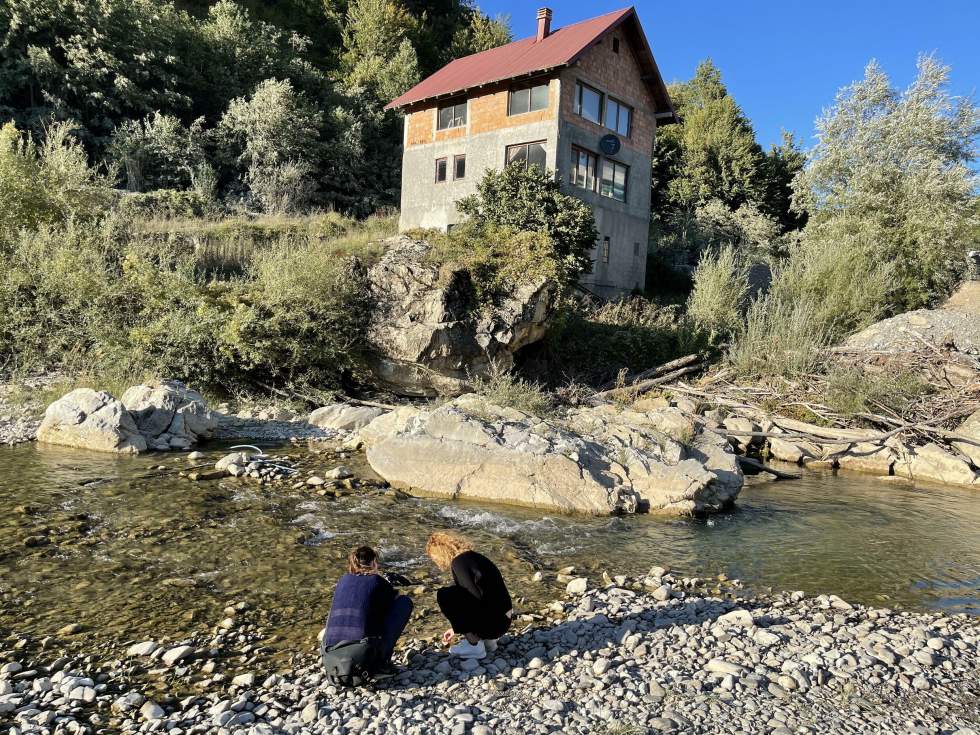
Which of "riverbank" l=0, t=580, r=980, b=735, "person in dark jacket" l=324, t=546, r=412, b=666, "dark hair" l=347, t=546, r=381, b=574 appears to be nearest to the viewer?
"riverbank" l=0, t=580, r=980, b=735

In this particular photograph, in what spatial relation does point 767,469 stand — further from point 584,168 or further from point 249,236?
point 249,236

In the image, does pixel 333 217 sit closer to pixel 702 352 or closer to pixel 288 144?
pixel 288 144

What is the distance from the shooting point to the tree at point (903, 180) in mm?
25062

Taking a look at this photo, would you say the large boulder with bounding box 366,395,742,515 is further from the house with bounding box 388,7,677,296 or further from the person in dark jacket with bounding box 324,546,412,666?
the house with bounding box 388,7,677,296

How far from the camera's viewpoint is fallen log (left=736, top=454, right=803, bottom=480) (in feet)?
43.6

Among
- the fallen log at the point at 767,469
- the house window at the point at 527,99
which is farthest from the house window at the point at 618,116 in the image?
the fallen log at the point at 767,469

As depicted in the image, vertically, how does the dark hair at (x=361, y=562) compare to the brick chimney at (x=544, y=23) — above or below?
below

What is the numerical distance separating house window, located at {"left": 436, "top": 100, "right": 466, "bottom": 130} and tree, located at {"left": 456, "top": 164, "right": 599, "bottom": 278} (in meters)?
9.01

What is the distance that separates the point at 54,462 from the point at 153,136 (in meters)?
25.2

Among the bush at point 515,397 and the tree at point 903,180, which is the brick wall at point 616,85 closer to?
the tree at point 903,180

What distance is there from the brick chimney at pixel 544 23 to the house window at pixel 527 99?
169 inches

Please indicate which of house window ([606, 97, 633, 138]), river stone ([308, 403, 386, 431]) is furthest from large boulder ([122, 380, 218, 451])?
house window ([606, 97, 633, 138])

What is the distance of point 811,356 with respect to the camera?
56.9 feet

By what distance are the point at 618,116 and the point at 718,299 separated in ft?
38.5
